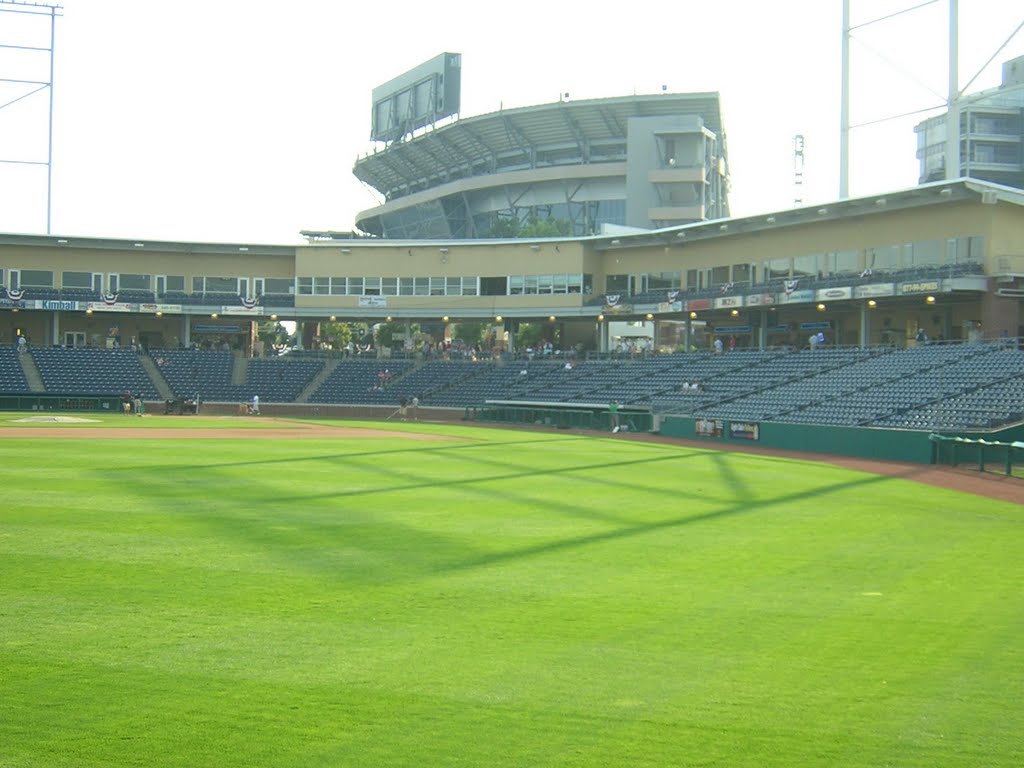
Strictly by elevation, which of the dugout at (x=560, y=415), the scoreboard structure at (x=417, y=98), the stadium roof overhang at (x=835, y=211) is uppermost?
the scoreboard structure at (x=417, y=98)

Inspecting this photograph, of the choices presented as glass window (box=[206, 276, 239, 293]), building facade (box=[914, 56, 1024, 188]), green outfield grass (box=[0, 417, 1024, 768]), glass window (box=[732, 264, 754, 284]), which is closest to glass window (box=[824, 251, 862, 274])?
glass window (box=[732, 264, 754, 284])

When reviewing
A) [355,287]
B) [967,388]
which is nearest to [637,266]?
[355,287]

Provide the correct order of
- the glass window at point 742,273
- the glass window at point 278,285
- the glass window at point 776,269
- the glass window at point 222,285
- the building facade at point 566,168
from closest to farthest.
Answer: the glass window at point 776,269
the glass window at point 742,273
the glass window at point 222,285
the glass window at point 278,285
the building facade at point 566,168

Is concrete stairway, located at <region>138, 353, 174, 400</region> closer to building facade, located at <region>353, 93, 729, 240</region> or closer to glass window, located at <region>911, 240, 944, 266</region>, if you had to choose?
building facade, located at <region>353, 93, 729, 240</region>

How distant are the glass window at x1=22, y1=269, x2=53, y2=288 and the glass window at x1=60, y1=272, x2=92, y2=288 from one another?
2.83ft

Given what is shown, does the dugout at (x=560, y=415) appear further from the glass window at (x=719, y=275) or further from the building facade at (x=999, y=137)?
the building facade at (x=999, y=137)

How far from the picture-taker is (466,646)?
32.6 feet

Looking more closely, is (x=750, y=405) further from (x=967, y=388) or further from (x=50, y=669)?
(x=50, y=669)

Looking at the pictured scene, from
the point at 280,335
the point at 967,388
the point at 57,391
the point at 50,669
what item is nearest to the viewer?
the point at 50,669

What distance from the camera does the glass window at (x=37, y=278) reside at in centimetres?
7231

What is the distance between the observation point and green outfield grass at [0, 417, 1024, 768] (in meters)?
7.46

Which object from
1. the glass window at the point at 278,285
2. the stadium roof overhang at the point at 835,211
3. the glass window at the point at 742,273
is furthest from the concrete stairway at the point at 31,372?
the glass window at the point at 742,273

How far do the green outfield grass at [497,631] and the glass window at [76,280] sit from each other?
56396 mm

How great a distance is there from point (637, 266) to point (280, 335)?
58.5 m
